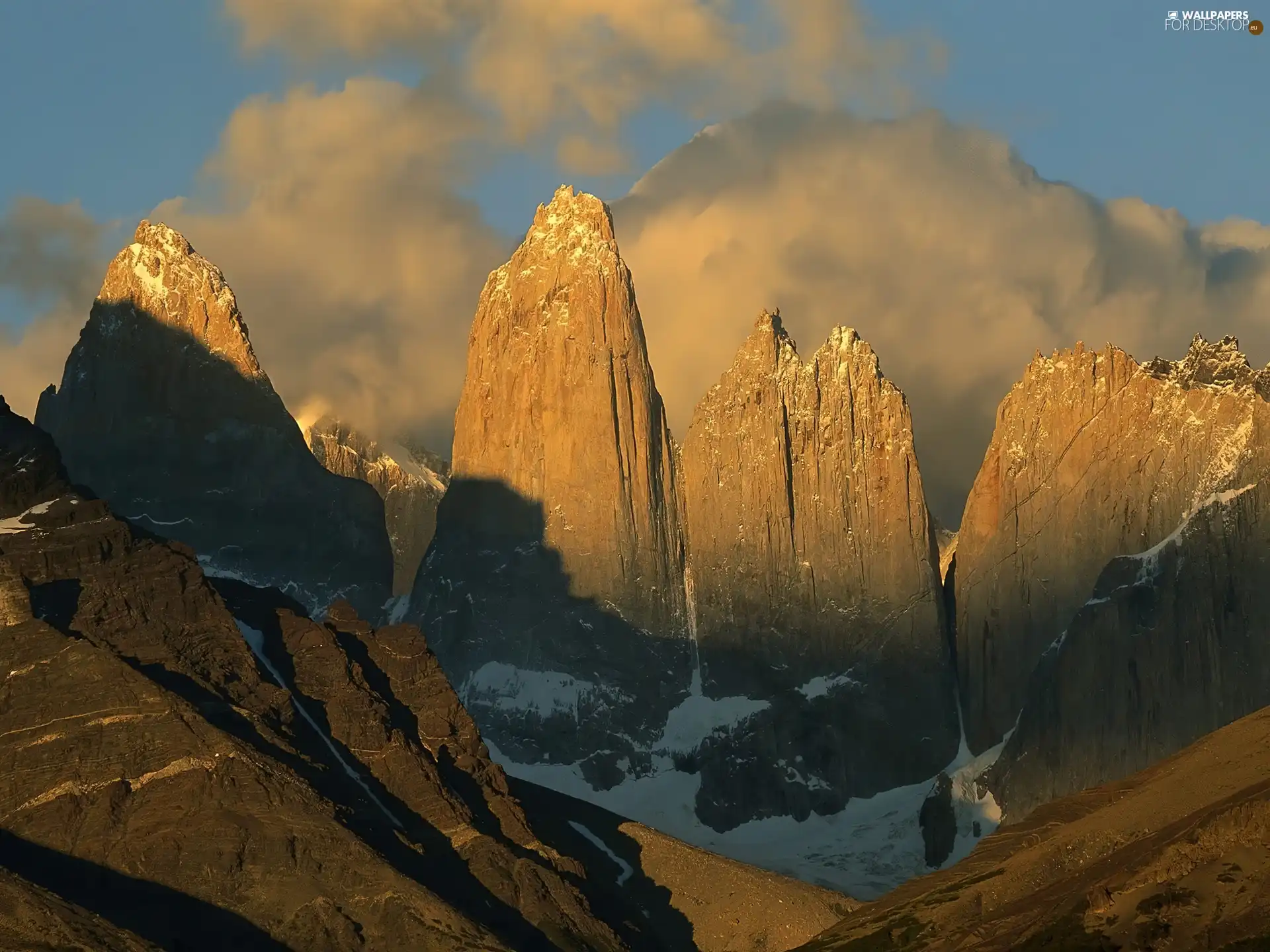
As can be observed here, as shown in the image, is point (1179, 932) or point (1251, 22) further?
point (1251, 22)

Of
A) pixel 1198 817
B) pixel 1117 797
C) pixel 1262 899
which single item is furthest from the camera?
pixel 1117 797

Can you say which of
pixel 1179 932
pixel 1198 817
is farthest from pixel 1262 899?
pixel 1198 817

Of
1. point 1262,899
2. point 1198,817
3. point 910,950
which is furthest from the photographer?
point 910,950

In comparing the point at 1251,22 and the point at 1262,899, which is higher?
the point at 1251,22

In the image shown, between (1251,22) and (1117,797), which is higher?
(1251,22)

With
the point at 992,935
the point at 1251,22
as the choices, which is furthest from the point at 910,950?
the point at 1251,22

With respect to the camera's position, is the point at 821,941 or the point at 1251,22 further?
the point at 821,941

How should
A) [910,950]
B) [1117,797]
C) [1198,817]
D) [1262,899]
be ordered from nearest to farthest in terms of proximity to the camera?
1. [1262,899]
2. [1198,817]
3. [910,950]
4. [1117,797]

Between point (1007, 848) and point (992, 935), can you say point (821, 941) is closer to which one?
point (1007, 848)

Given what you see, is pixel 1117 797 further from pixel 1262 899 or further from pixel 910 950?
pixel 1262 899
